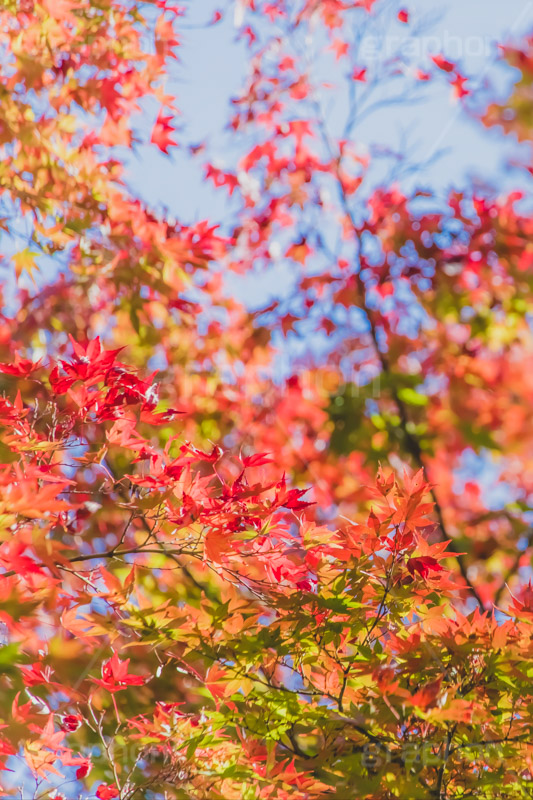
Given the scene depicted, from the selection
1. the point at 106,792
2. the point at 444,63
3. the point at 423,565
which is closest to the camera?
the point at 423,565

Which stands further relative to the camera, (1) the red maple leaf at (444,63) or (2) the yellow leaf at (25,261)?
(1) the red maple leaf at (444,63)

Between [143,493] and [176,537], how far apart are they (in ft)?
0.48

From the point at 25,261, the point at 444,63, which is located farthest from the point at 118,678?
the point at 444,63

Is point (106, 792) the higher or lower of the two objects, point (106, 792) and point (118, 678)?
the lower

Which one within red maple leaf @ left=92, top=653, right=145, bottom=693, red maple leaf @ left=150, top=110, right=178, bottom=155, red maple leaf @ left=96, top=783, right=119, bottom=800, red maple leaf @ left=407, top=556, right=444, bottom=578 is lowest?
red maple leaf @ left=96, top=783, right=119, bottom=800

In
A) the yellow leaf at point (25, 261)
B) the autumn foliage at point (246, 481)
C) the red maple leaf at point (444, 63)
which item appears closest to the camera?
the autumn foliage at point (246, 481)

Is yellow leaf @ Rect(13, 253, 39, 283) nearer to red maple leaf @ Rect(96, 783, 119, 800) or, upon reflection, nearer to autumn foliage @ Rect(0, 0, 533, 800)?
autumn foliage @ Rect(0, 0, 533, 800)

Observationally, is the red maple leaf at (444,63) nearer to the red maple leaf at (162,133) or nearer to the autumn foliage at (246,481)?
the autumn foliage at (246,481)

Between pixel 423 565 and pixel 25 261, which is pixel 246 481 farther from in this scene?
pixel 25 261

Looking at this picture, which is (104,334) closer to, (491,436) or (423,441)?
(423,441)

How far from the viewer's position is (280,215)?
4734 millimetres

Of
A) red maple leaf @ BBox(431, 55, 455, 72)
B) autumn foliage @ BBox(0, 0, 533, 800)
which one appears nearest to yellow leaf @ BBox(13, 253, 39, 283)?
autumn foliage @ BBox(0, 0, 533, 800)

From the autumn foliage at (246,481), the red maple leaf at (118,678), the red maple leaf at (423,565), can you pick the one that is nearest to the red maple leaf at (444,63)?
the autumn foliage at (246,481)

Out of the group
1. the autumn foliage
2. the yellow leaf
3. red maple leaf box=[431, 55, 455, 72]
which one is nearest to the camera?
the autumn foliage
